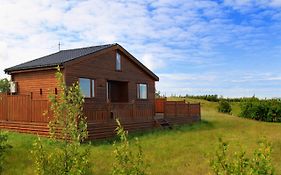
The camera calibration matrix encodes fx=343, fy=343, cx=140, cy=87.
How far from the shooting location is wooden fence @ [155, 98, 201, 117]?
27375 millimetres

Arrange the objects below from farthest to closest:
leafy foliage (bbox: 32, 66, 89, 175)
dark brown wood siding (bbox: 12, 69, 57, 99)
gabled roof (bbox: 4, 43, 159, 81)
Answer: dark brown wood siding (bbox: 12, 69, 57, 99) < gabled roof (bbox: 4, 43, 159, 81) < leafy foliage (bbox: 32, 66, 89, 175)

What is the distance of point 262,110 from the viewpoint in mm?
37656

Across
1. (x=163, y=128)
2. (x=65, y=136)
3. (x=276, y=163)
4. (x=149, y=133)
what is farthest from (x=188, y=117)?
(x=65, y=136)

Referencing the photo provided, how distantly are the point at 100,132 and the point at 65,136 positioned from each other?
13071 mm

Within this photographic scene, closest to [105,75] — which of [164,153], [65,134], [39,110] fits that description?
[39,110]

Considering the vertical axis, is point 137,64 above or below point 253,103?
above

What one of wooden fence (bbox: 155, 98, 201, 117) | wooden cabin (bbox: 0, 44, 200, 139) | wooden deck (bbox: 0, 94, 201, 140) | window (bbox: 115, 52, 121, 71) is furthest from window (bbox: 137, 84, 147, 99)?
wooden deck (bbox: 0, 94, 201, 140)

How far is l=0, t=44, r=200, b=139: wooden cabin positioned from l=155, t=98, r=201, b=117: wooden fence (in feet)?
4.08

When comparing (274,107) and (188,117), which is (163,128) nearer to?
(188,117)

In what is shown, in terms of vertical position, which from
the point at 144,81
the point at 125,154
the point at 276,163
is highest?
the point at 144,81

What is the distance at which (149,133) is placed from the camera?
22406 millimetres

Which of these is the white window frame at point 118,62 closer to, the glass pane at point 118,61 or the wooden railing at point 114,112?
the glass pane at point 118,61

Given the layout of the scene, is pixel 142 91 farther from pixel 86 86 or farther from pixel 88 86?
pixel 86 86

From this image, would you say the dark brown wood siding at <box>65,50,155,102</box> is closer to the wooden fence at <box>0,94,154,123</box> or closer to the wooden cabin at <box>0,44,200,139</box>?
the wooden cabin at <box>0,44,200,139</box>
